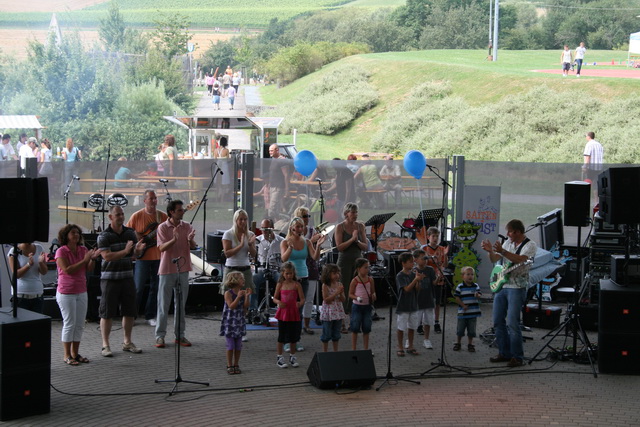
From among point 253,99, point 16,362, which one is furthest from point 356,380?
point 253,99

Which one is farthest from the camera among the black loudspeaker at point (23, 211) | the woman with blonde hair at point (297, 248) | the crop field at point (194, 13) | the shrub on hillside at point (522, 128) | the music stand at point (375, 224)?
the crop field at point (194, 13)

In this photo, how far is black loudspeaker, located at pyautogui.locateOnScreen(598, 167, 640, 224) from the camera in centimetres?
1016

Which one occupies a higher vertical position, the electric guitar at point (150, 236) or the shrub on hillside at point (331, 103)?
the shrub on hillside at point (331, 103)

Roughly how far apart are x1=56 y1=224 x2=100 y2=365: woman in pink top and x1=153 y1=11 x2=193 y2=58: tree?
202ft

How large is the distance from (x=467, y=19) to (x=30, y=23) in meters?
40.1

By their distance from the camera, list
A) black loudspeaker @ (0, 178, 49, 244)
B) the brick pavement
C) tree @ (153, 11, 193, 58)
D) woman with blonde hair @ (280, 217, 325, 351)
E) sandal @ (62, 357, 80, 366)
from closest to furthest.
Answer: the brick pavement → black loudspeaker @ (0, 178, 49, 244) → sandal @ (62, 357, 80, 366) → woman with blonde hair @ (280, 217, 325, 351) → tree @ (153, 11, 193, 58)

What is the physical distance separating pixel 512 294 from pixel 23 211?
223 inches

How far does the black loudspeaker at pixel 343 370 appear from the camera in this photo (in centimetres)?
934

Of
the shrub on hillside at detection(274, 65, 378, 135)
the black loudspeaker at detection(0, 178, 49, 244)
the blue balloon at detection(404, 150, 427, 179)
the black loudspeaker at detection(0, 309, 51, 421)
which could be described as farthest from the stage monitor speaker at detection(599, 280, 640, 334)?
the shrub on hillside at detection(274, 65, 378, 135)

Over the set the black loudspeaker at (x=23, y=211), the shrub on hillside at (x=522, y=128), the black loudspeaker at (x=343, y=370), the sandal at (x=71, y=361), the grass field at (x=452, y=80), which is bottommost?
the sandal at (x=71, y=361)

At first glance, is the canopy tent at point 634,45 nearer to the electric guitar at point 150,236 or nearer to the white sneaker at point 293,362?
the electric guitar at point 150,236

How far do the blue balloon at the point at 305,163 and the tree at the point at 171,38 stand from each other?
5672 centimetres

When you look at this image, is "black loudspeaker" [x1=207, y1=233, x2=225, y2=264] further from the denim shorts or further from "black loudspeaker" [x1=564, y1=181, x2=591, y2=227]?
"black loudspeaker" [x1=564, y1=181, x2=591, y2=227]

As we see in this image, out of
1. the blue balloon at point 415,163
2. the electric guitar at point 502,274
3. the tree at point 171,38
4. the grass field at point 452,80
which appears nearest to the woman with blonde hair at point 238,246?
the electric guitar at point 502,274
